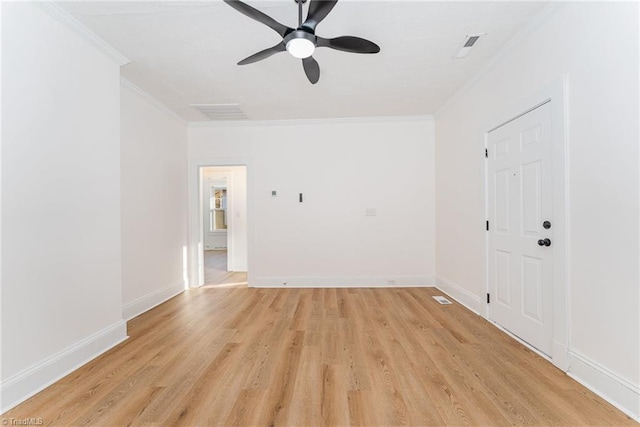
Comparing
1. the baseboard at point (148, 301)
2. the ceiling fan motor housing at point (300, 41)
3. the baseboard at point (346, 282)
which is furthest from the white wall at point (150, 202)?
the ceiling fan motor housing at point (300, 41)

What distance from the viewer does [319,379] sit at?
1859mm

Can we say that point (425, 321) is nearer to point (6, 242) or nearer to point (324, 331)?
point (324, 331)

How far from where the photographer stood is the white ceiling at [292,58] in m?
2.02

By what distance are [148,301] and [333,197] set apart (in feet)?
9.60

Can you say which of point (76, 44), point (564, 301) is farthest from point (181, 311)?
point (564, 301)

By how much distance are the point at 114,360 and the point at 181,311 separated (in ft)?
3.68

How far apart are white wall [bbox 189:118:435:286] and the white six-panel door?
1.49m

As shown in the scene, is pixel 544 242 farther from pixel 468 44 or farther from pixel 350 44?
pixel 350 44

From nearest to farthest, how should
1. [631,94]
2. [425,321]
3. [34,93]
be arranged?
[631,94], [34,93], [425,321]

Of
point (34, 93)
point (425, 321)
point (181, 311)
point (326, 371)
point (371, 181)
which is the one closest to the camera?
point (34, 93)

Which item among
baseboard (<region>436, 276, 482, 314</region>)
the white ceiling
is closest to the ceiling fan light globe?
the white ceiling

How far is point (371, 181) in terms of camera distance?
435 cm

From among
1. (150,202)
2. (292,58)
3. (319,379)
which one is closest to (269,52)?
(292,58)

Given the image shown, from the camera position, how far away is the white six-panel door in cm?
212
